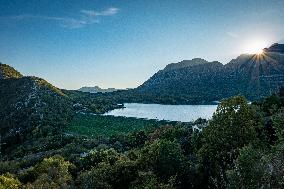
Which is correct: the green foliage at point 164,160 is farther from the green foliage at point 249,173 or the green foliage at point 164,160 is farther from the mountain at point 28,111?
the mountain at point 28,111

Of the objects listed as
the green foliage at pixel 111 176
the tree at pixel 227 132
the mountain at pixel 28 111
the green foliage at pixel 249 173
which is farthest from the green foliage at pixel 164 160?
the mountain at pixel 28 111

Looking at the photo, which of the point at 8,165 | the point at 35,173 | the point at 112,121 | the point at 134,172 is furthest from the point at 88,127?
the point at 134,172

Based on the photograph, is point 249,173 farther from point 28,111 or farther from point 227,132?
point 28,111

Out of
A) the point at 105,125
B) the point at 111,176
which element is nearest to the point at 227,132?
the point at 111,176

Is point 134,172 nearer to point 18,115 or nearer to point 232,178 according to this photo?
point 232,178

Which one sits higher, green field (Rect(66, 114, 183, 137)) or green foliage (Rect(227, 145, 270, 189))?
green foliage (Rect(227, 145, 270, 189))

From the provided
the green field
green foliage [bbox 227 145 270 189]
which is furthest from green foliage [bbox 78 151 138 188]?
the green field

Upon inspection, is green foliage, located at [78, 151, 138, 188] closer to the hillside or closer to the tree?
the tree

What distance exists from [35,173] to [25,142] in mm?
76734

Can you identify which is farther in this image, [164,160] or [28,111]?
[28,111]

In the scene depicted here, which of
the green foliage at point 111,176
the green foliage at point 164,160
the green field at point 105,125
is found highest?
the green foliage at point 164,160

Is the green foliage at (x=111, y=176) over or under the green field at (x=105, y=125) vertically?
over

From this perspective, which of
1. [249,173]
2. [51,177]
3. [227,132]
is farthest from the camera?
[51,177]

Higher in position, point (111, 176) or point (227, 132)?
point (227, 132)
